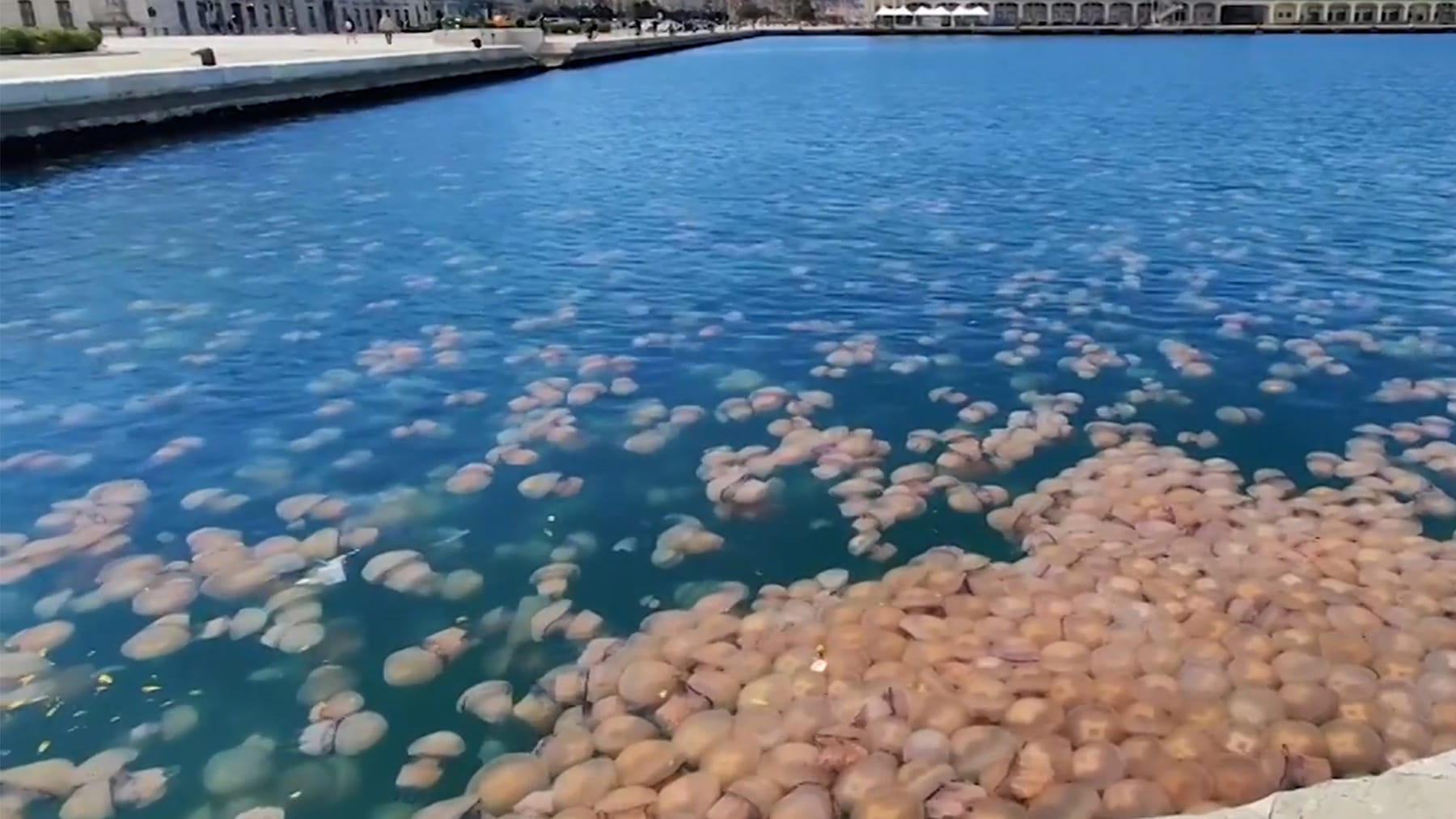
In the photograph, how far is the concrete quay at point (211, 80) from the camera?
26719 millimetres

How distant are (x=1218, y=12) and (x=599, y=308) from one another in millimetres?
147893

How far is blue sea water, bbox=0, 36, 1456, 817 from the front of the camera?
7883mm

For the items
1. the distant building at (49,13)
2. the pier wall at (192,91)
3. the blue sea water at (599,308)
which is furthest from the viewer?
the distant building at (49,13)

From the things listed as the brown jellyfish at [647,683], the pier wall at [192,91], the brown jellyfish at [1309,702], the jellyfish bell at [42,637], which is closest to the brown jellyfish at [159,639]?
the jellyfish bell at [42,637]

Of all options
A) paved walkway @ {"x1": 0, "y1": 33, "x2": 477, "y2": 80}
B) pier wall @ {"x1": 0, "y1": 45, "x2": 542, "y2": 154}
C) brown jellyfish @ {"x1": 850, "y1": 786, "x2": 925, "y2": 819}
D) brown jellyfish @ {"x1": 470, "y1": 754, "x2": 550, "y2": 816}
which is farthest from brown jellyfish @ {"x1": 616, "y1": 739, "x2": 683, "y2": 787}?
paved walkway @ {"x1": 0, "y1": 33, "x2": 477, "y2": 80}

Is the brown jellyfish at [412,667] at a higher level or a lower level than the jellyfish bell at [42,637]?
lower

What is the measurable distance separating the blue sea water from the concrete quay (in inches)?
60.2

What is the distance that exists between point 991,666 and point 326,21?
393 ft

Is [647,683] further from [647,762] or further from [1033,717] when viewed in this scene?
[1033,717]

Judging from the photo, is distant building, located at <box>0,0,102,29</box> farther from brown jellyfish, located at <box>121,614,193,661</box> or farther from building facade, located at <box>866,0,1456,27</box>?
building facade, located at <box>866,0,1456,27</box>

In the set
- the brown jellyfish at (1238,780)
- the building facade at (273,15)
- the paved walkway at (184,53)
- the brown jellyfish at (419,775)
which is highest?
the building facade at (273,15)

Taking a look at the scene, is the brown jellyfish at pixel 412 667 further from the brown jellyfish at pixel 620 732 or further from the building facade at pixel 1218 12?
the building facade at pixel 1218 12

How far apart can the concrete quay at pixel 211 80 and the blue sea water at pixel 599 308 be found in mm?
1529

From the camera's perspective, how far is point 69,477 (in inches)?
376
